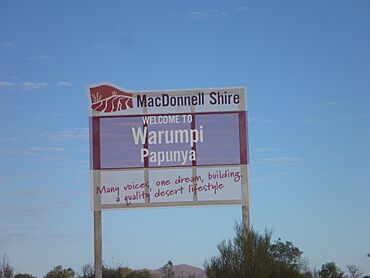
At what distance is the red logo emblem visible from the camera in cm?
2312

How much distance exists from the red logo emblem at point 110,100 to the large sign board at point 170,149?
0.03m

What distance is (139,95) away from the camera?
23234 mm

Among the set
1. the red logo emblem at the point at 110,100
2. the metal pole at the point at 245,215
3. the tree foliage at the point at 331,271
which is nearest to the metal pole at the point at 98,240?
the red logo emblem at the point at 110,100

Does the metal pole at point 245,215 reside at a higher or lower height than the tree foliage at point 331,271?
higher

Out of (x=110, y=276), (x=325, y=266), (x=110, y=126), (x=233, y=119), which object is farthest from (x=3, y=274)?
(x=325, y=266)

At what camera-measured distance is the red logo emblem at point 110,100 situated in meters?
23.1

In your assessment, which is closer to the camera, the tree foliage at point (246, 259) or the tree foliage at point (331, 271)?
the tree foliage at point (246, 259)

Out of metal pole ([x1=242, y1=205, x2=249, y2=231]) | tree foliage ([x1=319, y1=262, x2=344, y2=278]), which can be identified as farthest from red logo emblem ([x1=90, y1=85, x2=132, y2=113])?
tree foliage ([x1=319, y1=262, x2=344, y2=278])

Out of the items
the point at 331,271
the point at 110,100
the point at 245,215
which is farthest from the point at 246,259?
the point at 331,271

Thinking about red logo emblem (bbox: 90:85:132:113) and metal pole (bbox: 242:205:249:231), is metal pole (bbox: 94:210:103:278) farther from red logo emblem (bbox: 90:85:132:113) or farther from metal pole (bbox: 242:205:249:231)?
metal pole (bbox: 242:205:249:231)

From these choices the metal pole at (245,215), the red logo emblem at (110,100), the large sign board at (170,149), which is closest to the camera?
the metal pole at (245,215)

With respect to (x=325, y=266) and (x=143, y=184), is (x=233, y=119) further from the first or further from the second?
(x=325, y=266)

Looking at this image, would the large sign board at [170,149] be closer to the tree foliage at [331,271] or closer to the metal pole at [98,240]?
the metal pole at [98,240]

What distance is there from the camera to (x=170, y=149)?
22.8 m
